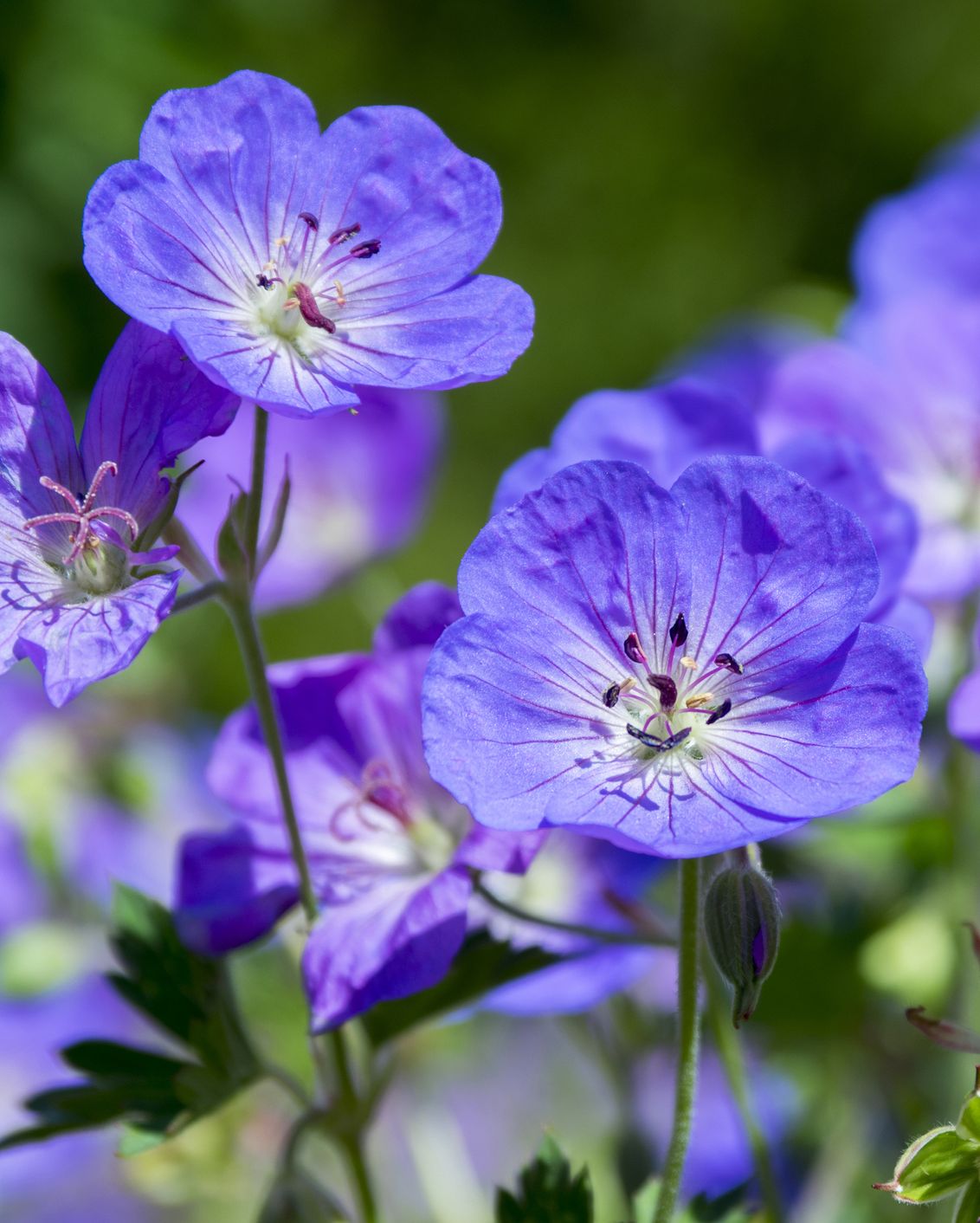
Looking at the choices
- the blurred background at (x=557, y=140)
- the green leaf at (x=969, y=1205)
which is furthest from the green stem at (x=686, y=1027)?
the blurred background at (x=557, y=140)

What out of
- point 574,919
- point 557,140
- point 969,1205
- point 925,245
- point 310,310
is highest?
point 557,140

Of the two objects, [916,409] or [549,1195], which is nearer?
[549,1195]

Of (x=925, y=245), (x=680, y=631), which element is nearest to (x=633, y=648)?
(x=680, y=631)

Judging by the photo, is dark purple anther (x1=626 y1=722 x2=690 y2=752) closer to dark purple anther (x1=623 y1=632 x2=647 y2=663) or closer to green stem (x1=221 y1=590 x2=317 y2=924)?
dark purple anther (x1=623 y1=632 x2=647 y2=663)

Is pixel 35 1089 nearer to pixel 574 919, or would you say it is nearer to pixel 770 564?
pixel 574 919

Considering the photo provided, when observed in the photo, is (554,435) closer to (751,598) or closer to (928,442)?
(751,598)

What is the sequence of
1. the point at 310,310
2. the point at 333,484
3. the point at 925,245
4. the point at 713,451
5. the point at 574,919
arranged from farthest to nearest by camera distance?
1. the point at 333,484
2. the point at 925,245
3. the point at 574,919
4. the point at 713,451
5. the point at 310,310

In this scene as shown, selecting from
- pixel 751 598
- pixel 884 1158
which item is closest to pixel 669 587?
pixel 751 598
